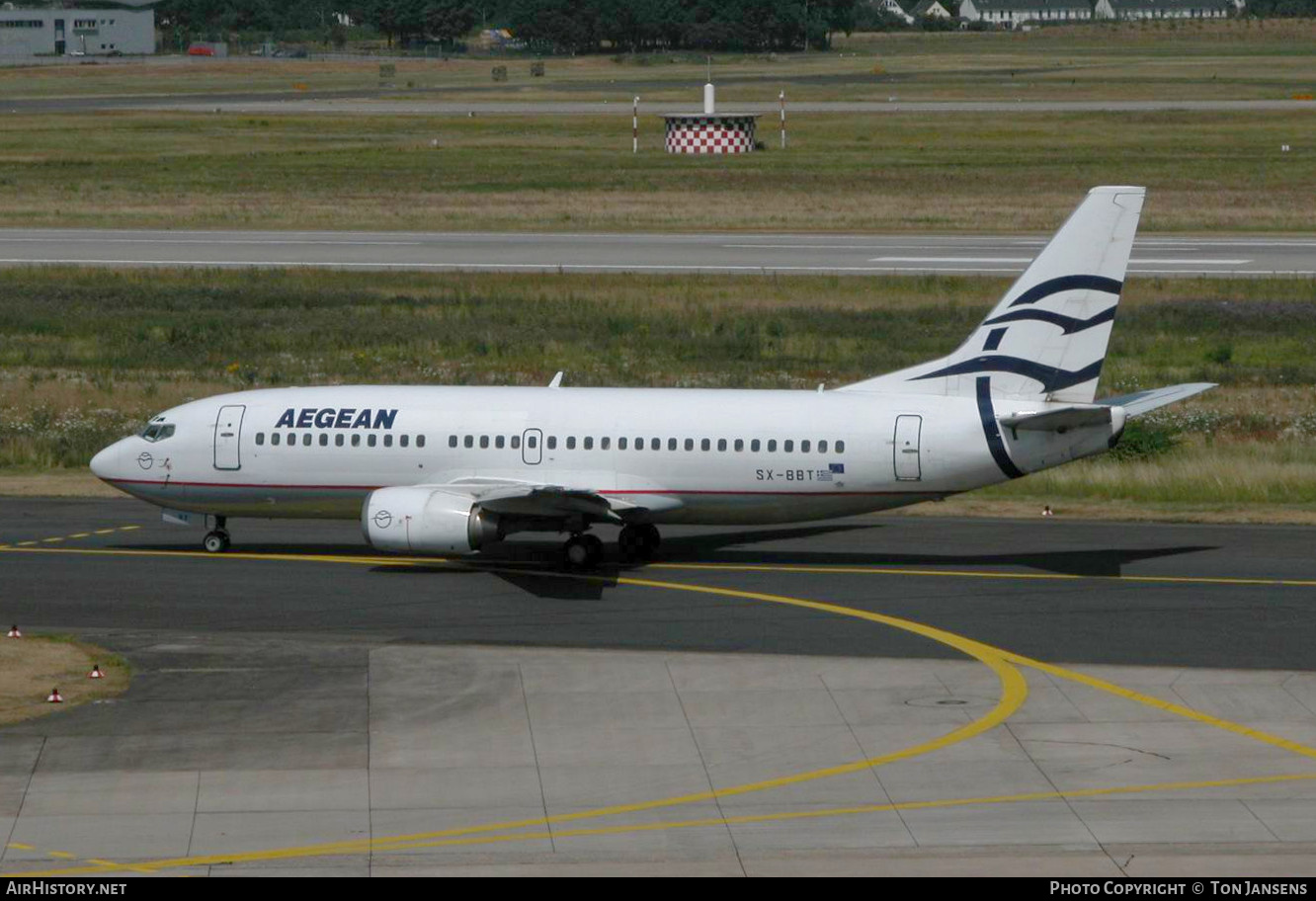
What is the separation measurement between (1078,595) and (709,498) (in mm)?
7575

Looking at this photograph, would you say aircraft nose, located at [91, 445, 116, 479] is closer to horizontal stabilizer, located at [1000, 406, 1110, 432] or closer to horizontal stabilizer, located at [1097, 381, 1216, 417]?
horizontal stabilizer, located at [1000, 406, 1110, 432]

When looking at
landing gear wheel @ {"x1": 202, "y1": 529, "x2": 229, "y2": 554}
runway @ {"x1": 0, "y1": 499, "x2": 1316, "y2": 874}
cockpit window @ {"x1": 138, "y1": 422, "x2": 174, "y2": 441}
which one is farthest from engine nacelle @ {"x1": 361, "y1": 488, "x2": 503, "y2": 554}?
cockpit window @ {"x1": 138, "y1": 422, "x2": 174, "y2": 441}

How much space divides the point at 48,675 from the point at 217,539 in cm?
1057

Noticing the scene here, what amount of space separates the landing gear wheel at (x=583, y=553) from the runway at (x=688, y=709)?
0.37 m

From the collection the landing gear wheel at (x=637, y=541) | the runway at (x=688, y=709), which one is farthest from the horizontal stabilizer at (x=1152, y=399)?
the landing gear wheel at (x=637, y=541)

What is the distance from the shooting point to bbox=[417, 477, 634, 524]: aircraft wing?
36.9m

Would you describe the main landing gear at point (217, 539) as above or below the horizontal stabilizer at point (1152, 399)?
below

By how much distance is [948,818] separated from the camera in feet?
78.3

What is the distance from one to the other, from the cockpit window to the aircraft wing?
622cm

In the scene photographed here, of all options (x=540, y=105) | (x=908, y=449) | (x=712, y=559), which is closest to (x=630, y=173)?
(x=540, y=105)

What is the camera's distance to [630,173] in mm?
123750

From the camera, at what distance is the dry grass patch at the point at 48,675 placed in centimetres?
2917

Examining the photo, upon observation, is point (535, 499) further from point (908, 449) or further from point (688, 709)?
Answer: point (688, 709)

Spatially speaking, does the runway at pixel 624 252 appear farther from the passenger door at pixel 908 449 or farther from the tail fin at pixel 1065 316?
the passenger door at pixel 908 449
